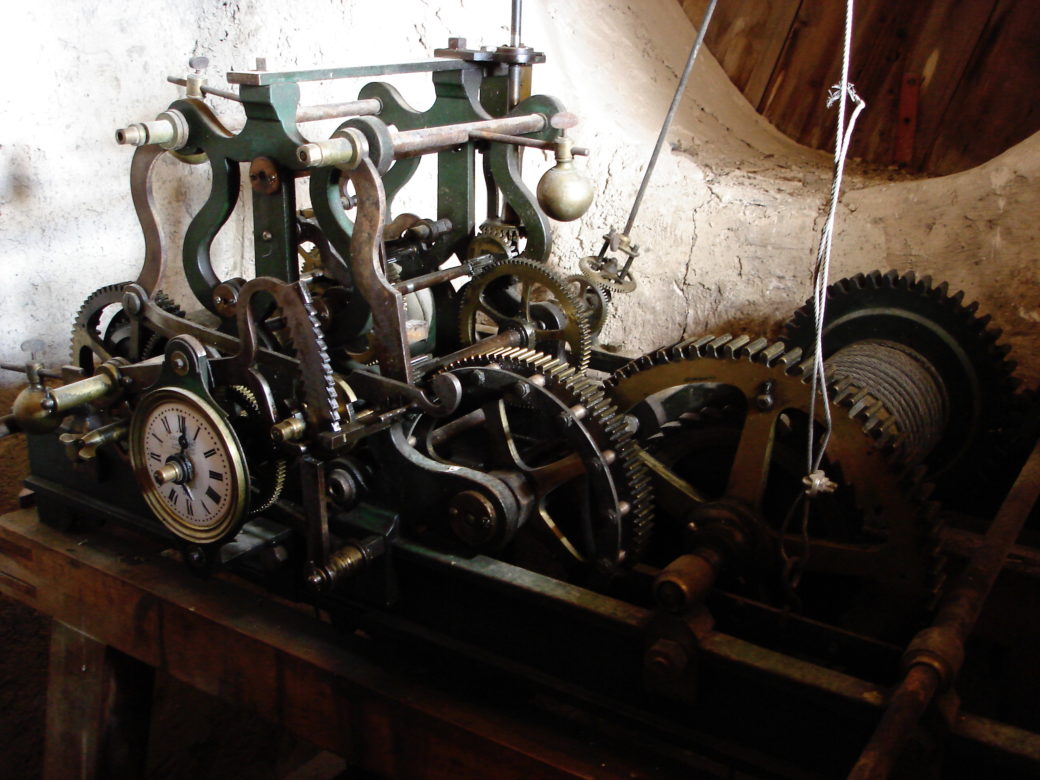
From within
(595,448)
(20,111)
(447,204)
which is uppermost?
(20,111)

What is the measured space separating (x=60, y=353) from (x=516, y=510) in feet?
4.44

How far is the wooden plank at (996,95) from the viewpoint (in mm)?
3154

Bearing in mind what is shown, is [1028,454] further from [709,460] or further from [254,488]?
[254,488]

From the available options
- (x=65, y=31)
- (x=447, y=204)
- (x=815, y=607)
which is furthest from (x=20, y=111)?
(x=815, y=607)

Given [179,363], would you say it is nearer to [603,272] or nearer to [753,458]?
[753,458]

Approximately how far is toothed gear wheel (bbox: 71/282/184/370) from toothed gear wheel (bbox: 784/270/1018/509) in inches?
54.6

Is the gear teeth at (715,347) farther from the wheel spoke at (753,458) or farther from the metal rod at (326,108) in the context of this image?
the metal rod at (326,108)

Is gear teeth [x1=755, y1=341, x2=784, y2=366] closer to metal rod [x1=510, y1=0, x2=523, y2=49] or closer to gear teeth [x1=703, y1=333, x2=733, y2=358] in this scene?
gear teeth [x1=703, y1=333, x2=733, y2=358]

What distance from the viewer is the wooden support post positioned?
1.93 m

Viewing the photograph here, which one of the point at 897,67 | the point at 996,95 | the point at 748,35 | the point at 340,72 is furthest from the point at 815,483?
the point at 748,35

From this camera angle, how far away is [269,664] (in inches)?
65.5

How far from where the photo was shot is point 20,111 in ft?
6.92

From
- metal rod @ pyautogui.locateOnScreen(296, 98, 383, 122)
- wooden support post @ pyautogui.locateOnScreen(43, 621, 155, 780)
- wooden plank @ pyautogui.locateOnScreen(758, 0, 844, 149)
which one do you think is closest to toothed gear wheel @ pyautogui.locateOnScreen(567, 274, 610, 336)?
metal rod @ pyautogui.locateOnScreen(296, 98, 383, 122)

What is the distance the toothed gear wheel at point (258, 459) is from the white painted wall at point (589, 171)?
876mm
